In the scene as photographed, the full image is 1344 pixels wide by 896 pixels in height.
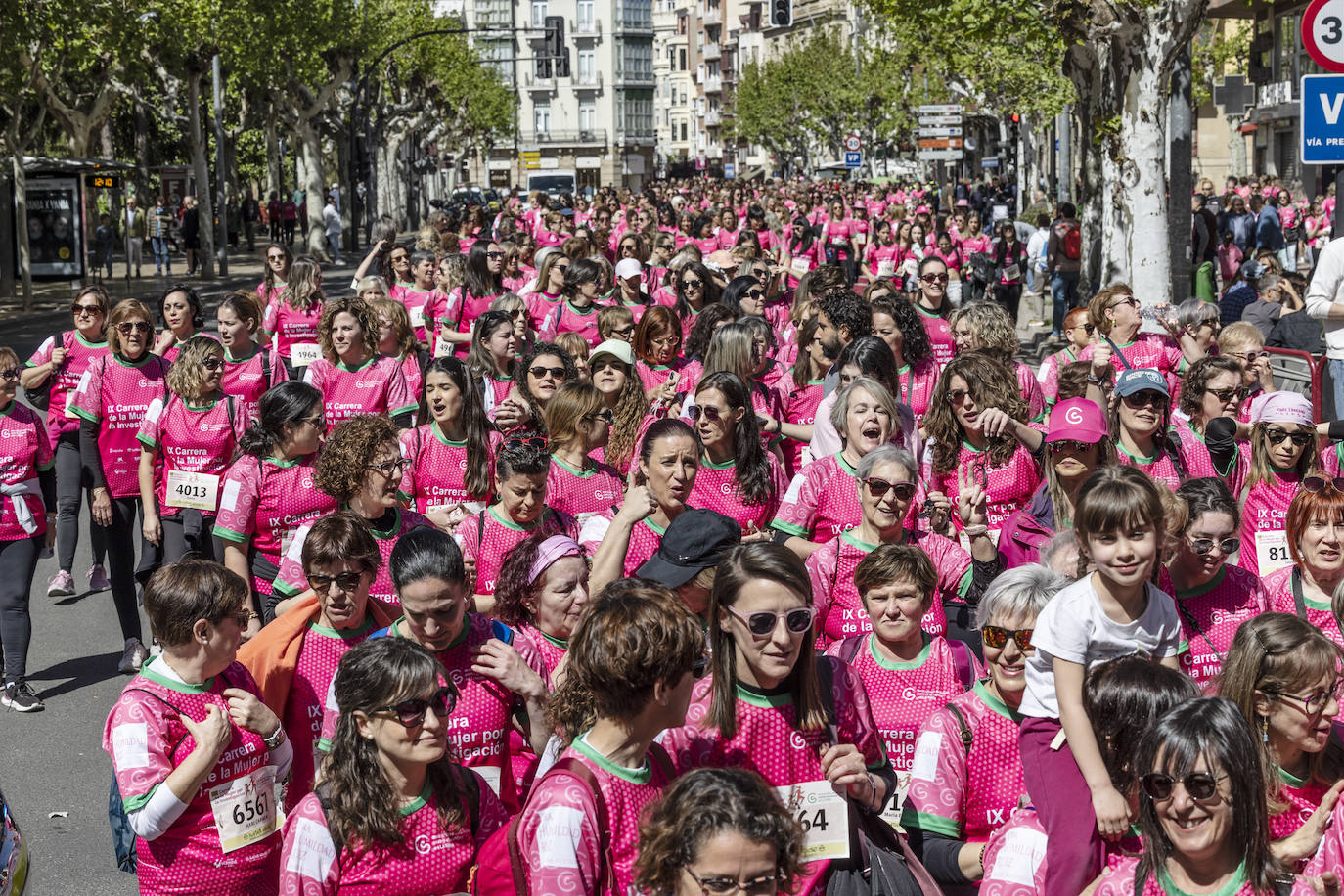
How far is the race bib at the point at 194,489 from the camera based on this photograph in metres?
7.56

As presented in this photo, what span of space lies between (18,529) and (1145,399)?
5.32 metres

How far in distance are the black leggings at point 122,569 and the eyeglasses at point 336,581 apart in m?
4.09

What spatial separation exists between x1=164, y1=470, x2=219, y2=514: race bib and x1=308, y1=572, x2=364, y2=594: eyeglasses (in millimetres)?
2771

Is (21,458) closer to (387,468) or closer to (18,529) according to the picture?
(18,529)

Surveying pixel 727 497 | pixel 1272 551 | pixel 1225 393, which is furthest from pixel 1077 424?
pixel 1225 393

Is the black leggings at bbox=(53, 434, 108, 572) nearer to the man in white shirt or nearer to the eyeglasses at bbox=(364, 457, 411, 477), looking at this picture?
the eyeglasses at bbox=(364, 457, 411, 477)

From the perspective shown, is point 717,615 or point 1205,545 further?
point 1205,545

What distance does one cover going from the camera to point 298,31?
123 ft

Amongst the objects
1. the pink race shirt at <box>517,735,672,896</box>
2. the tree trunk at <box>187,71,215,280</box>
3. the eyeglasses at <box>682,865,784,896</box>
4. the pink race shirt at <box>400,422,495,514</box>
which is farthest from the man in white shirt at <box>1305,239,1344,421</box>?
the tree trunk at <box>187,71,215,280</box>

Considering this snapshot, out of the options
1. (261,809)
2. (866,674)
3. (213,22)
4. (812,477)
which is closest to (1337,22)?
(812,477)

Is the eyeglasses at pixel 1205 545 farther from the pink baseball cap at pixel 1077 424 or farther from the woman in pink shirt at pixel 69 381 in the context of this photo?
the woman in pink shirt at pixel 69 381

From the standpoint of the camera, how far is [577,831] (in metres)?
3.24

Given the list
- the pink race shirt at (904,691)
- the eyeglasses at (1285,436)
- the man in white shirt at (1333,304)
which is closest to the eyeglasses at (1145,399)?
the eyeglasses at (1285,436)

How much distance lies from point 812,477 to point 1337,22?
15.1ft
